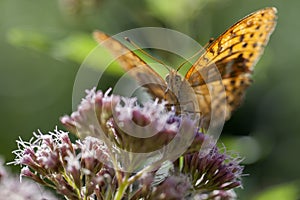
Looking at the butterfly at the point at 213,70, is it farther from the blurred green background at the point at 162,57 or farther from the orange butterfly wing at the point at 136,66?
the blurred green background at the point at 162,57

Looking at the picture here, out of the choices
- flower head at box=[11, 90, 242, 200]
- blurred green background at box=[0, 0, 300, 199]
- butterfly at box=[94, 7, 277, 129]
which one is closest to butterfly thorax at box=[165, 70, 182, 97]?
butterfly at box=[94, 7, 277, 129]

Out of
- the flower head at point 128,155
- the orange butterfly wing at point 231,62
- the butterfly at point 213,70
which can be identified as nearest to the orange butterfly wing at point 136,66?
the butterfly at point 213,70

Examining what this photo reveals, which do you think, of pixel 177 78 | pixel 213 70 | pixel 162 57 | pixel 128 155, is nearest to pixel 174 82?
pixel 177 78

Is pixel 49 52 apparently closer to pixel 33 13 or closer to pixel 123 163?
pixel 123 163

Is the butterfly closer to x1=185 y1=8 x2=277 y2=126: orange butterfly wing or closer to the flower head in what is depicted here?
x1=185 y1=8 x2=277 y2=126: orange butterfly wing

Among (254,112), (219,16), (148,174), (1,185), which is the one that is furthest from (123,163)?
(219,16)

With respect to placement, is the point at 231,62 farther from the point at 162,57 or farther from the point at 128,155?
the point at 162,57
